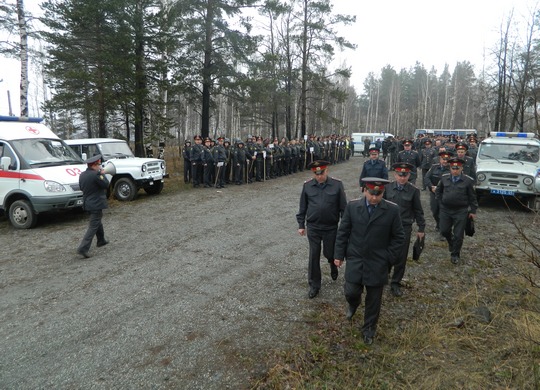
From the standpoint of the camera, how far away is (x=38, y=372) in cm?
335

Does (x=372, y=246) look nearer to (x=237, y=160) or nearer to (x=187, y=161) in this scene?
(x=237, y=160)

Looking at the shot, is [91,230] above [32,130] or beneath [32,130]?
beneath

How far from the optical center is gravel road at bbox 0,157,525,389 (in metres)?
3.40

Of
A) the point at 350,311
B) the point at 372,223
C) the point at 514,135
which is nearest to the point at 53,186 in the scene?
the point at 350,311

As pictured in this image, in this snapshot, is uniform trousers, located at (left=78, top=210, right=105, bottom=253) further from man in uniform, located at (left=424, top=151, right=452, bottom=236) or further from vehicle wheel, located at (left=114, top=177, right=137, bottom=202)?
man in uniform, located at (left=424, top=151, right=452, bottom=236)

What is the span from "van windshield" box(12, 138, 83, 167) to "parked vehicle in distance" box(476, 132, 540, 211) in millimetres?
11721

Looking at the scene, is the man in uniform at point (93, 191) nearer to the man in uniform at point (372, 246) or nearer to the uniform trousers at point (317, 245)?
the uniform trousers at point (317, 245)

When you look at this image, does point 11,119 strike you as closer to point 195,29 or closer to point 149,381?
point 149,381

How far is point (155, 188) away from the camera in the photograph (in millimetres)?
13086

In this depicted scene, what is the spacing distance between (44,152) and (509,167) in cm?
1306

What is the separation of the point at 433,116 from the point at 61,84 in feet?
188

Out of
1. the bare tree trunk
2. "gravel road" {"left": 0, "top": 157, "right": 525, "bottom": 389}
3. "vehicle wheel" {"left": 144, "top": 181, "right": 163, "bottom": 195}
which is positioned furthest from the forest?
"gravel road" {"left": 0, "top": 157, "right": 525, "bottom": 389}

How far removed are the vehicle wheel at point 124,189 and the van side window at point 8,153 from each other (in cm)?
363

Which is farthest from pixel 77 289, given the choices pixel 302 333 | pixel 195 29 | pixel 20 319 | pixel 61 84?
pixel 195 29
